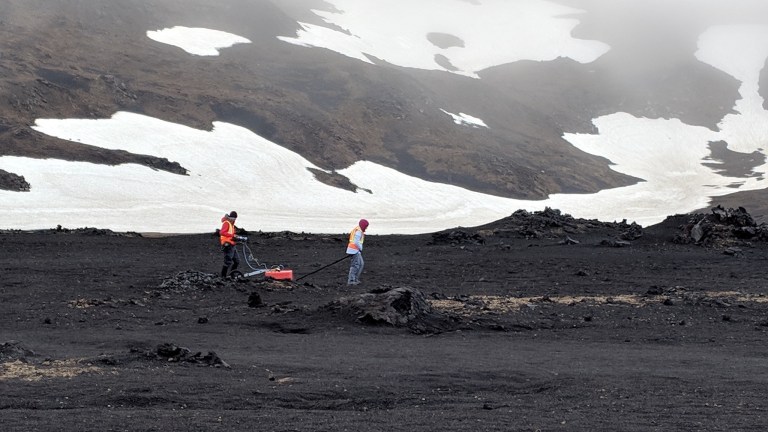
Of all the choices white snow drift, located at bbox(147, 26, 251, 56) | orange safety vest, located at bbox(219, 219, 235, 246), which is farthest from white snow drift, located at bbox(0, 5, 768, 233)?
white snow drift, located at bbox(147, 26, 251, 56)

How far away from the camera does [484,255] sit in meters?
34.3

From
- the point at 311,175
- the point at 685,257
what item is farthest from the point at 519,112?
the point at 685,257

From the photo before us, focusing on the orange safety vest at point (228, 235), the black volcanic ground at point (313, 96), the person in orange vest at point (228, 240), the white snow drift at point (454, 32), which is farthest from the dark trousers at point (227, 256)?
the white snow drift at point (454, 32)

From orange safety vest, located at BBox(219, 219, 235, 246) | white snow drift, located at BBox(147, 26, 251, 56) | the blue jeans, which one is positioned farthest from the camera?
white snow drift, located at BBox(147, 26, 251, 56)

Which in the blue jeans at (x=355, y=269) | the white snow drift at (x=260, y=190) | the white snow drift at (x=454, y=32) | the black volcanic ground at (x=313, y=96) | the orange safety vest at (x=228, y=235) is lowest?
the blue jeans at (x=355, y=269)

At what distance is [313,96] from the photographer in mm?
93062

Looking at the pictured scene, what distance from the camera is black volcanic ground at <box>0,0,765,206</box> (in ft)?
234

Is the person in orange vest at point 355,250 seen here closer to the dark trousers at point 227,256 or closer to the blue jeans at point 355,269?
the blue jeans at point 355,269

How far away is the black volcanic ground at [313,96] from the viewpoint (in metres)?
71.4

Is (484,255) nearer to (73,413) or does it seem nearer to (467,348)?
(467,348)

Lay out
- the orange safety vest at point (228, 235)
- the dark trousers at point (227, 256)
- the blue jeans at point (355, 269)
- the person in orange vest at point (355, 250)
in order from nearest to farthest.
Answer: the orange safety vest at point (228, 235) → the dark trousers at point (227, 256) → the person in orange vest at point (355, 250) → the blue jeans at point (355, 269)

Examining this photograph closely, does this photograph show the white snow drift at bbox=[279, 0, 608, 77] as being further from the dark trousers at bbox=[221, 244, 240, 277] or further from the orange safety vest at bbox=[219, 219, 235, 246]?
the orange safety vest at bbox=[219, 219, 235, 246]

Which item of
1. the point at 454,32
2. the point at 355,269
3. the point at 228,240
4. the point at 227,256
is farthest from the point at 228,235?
the point at 454,32

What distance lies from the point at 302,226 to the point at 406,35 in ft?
363
